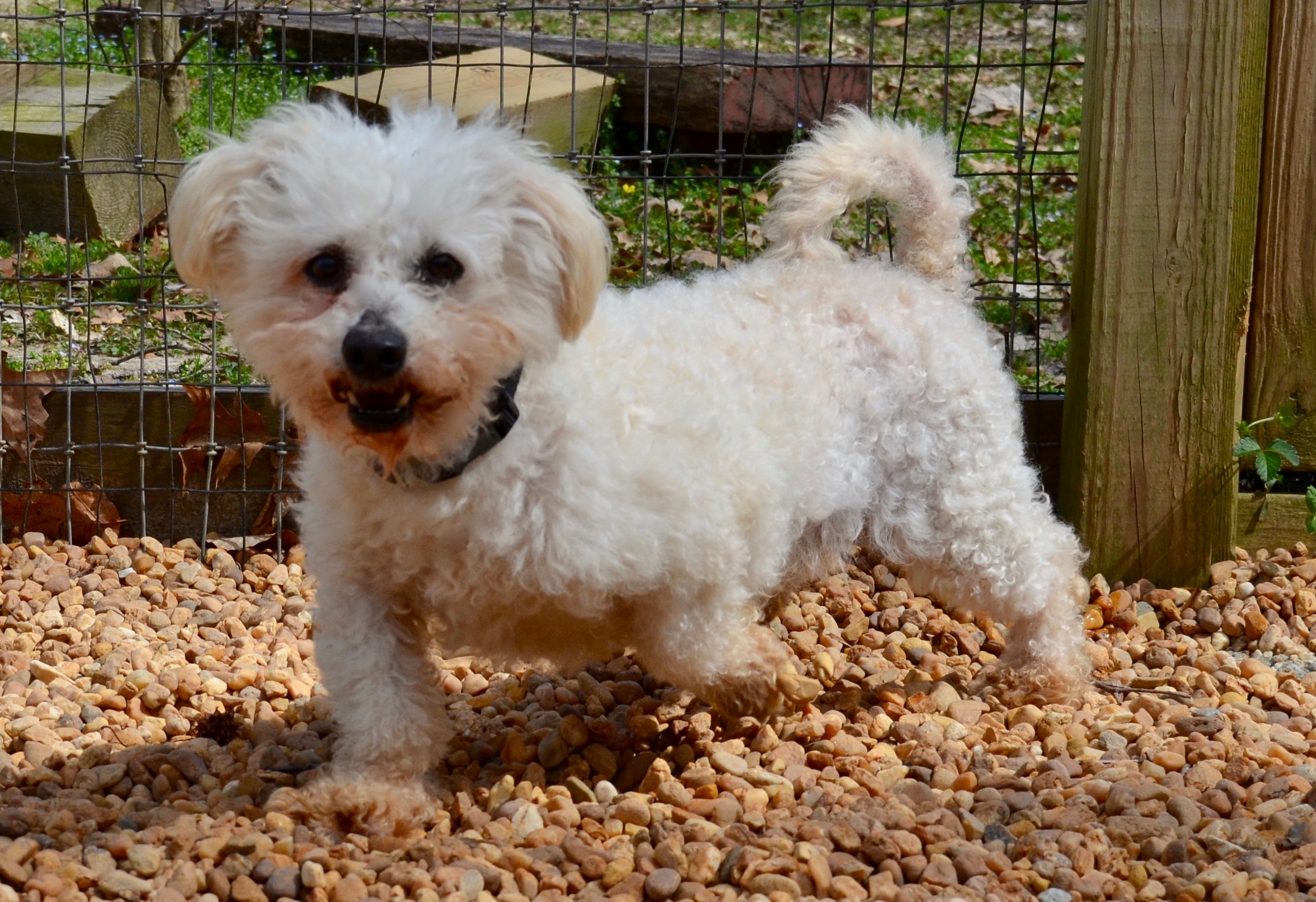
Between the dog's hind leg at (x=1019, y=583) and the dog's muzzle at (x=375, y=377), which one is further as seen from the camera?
the dog's hind leg at (x=1019, y=583)

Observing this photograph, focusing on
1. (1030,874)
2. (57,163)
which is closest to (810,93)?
(57,163)

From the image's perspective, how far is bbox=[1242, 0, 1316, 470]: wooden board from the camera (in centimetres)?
412

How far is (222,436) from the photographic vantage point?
4.77 metres

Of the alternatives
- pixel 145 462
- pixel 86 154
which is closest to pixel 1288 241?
pixel 145 462

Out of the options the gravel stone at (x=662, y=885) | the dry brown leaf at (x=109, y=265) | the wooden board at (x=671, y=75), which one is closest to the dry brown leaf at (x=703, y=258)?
the wooden board at (x=671, y=75)

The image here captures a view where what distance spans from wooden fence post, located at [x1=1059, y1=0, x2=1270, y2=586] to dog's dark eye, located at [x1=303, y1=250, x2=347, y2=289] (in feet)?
7.71

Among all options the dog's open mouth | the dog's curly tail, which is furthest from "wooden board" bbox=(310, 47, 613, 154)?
the dog's open mouth

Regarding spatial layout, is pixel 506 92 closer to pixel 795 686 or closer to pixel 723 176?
pixel 723 176

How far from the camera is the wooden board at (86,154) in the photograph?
256 inches

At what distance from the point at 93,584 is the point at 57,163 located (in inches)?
51.7

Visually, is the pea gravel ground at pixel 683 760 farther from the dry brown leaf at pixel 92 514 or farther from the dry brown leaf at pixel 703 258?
the dry brown leaf at pixel 703 258

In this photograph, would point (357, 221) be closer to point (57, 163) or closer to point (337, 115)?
point (337, 115)

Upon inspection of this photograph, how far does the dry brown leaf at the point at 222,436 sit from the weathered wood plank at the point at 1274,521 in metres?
3.09

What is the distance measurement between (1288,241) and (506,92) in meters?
3.34
